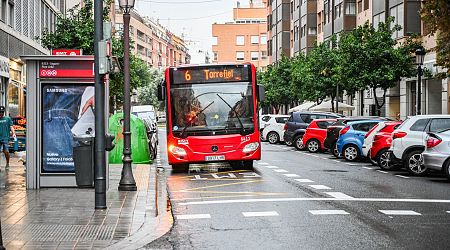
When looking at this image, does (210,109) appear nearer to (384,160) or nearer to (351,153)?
(384,160)

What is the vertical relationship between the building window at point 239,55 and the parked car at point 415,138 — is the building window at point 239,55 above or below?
above

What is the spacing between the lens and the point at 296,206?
13.3 meters

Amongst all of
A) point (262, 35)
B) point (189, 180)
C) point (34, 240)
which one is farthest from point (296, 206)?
point (262, 35)

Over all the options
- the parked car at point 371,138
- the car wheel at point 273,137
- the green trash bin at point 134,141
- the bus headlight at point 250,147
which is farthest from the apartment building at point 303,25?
the bus headlight at point 250,147

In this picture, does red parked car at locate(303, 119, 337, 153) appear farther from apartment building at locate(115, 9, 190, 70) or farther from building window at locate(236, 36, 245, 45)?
building window at locate(236, 36, 245, 45)

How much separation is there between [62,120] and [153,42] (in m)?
135

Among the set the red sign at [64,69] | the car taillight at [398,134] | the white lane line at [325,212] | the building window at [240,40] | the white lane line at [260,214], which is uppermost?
the building window at [240,40]

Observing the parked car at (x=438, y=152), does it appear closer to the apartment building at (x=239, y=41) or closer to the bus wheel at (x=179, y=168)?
the bus wheel at (x=179, y=168)

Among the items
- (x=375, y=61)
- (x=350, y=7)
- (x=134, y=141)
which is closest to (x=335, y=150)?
(x=134, y=141)

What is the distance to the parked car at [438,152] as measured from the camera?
1823 centimetres

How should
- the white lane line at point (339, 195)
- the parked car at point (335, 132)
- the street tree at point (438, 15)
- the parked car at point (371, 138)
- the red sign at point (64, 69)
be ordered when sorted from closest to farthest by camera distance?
the white lane line at point (339, 195) → the red sign at point (64, 69) → the street tree at point (438, 15) → the parked car at point (371, 138) → the parked car at point (335, 132)

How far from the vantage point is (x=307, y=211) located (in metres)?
12.5

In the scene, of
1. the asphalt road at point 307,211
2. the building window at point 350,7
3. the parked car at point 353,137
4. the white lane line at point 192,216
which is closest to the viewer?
the asphalt road at point 307,211

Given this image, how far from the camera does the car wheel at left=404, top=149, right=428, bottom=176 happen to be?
67.0 feet
